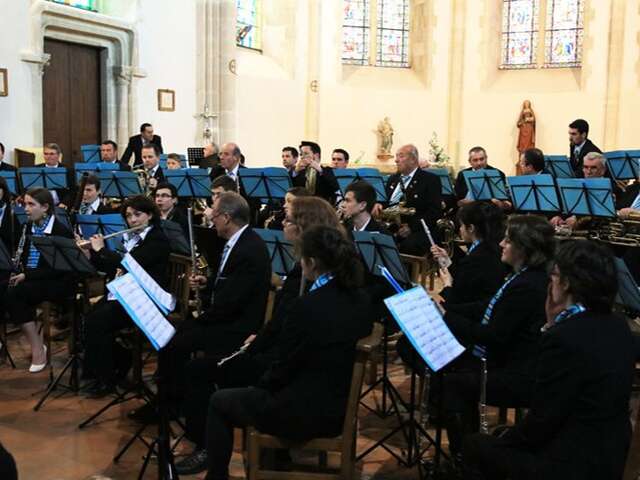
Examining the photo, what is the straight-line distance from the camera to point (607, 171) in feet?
26.0

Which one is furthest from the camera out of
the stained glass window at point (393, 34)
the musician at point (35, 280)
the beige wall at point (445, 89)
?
the stained glass window at point (393, 34)

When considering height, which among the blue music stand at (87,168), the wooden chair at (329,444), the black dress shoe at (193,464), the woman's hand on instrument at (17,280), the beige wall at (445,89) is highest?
the beige wall at (445,89)

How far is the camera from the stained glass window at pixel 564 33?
17.7 m

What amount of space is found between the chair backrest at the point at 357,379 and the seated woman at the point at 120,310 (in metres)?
2.32

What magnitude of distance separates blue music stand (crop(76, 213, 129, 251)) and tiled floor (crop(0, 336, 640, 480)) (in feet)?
3.78

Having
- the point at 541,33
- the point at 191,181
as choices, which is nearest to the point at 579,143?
the point at 191,181

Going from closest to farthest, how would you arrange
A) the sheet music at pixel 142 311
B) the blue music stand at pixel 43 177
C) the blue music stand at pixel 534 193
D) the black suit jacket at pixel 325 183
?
the sheet music at pixel 142 311
the blue music stand at pixel 534 193
the black suit jacket at pixel 325 183
the blue music stand at pixel 43 177

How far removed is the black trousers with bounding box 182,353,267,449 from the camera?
407 centimetres

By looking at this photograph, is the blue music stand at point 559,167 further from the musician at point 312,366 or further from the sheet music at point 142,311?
the sheet music at point 142,311

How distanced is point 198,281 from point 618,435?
2815mm

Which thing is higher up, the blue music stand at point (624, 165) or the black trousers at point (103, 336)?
the blue music stand at point (624, 165)

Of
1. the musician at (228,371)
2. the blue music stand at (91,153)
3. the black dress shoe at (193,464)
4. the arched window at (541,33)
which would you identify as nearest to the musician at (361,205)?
the musician at (228,371)

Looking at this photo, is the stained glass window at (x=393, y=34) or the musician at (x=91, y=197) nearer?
the musician at (x=91, y=197)

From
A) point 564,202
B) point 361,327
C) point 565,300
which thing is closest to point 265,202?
point 564,202
